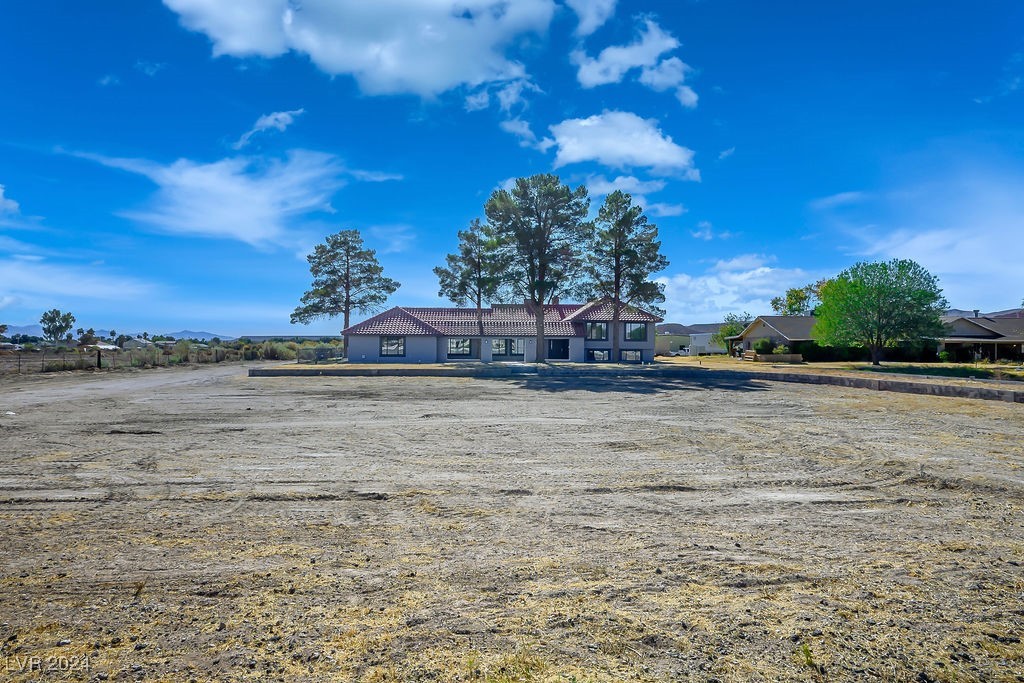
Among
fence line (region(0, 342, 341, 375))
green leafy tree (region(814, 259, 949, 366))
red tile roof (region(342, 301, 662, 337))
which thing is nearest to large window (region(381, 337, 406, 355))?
red tile roof (region(342, 301, 662, 337))

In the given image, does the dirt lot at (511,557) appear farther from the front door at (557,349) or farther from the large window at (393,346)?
the front door at (557,349)

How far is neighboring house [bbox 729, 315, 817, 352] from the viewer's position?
49750 mm

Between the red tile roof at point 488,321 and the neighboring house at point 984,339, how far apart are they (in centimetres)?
2612

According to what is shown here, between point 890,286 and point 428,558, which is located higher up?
point 890,286

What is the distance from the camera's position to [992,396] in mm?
17094

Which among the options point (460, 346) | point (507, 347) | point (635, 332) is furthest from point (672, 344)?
point (460, 346)

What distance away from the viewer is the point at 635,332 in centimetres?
4381

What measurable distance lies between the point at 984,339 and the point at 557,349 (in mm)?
37273

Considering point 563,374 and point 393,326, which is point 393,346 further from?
point 563,374

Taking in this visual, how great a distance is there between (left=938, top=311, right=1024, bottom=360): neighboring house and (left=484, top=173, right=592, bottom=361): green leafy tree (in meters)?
32.0

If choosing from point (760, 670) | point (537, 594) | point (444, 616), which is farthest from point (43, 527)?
point (760, 670)

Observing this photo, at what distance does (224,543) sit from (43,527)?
197cm

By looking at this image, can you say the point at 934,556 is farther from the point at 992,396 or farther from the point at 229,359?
the point at 229,359

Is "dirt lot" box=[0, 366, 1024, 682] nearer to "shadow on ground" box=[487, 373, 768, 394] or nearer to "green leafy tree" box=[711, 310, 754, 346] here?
"shadow on ground" box=[487, 373, 768, 394]
